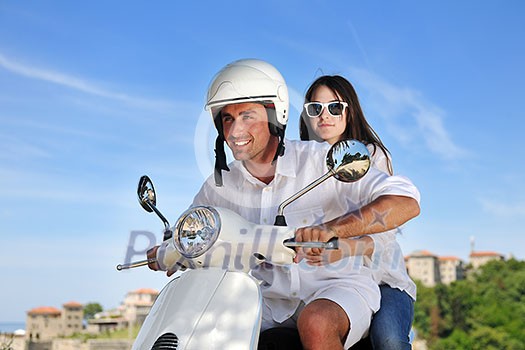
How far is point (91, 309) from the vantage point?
292ft

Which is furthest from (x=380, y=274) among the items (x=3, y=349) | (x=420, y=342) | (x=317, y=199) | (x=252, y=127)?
(x=420, y=342)

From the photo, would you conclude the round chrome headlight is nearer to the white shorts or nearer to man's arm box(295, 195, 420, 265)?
man's arm box(295, 195, 420, 265)

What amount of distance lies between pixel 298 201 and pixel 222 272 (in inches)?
23.0

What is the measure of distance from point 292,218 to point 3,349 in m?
3.60

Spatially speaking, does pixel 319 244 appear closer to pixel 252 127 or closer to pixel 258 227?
pixel 258 227

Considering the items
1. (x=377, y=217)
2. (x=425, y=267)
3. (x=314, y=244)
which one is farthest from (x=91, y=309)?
(x=314, y=244)

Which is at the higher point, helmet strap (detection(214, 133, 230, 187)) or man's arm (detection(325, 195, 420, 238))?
helmet strap (detection(214, 133, 230, 187))

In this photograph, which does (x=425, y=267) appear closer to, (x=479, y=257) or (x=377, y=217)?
(x=479, y=257)

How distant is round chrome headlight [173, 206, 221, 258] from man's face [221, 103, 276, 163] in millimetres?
481

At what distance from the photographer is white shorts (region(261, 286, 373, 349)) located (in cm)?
234

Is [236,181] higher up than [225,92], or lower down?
lower down

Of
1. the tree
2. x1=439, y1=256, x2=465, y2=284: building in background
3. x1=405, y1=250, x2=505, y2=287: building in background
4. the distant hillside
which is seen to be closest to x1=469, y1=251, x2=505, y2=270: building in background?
x1=405, y1=250, x2=505, y2=287: building in background

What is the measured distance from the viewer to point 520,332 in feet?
227

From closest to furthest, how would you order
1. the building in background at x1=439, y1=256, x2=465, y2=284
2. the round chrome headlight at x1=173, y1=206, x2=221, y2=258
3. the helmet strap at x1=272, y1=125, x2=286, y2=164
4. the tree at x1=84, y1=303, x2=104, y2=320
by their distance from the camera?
the round chrome headlight at x1=173, y1=206, x2=221, y2=258 < the helmet strap at x1=272, y1=125, x2=286, y2=164 < the tree at x1=84, y1=303, x2=104, y2=320 < the building in background at x1=439, y1=256, x2=465, y2=284
